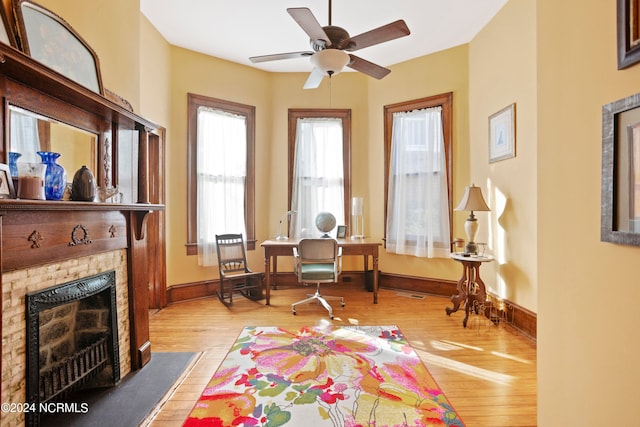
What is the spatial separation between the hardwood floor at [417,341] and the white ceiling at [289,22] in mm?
3421

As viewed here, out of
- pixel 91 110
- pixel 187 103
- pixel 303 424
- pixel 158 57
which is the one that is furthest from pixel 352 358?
pixel 158 57

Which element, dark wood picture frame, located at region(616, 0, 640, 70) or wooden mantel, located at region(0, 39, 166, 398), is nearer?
dark wood picture frame, located at region(616, 0, 640, 70)

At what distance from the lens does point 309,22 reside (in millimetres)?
2256

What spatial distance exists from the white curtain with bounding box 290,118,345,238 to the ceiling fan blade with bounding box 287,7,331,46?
2252 millimetres

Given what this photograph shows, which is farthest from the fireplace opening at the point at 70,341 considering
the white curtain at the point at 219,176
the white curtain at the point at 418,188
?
the white curtain at the point at 418,188

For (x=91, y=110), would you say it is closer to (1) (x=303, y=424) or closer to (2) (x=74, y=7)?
(2) (x=74, y=7)

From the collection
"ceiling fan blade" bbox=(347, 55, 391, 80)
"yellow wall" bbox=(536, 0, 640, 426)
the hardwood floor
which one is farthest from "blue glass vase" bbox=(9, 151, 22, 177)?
"yellow wall" bbox=(536, 0, 640, 426)

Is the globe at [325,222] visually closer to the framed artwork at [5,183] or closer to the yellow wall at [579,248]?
the yellow wall at [579,248]

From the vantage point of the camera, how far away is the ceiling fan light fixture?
8.20 feet

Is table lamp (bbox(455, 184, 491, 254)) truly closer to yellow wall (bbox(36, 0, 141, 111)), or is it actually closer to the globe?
the globe

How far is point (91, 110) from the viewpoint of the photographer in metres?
2.09

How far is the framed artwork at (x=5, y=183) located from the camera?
1.41 metres

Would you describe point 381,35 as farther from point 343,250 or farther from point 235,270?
point 235,270

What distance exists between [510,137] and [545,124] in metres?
2.11
